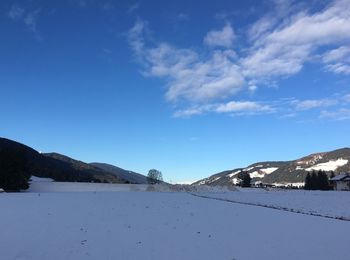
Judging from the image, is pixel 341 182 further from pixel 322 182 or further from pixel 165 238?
pixel 165 238

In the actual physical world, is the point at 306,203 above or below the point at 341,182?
below

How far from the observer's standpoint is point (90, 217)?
22797 mm

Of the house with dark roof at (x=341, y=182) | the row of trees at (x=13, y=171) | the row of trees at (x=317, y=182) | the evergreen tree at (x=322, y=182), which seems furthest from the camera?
the house with dark roof at (x=341, y=182)

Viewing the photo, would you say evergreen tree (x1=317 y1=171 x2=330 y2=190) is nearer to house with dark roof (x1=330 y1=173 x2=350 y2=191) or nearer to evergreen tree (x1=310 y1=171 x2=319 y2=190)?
evergreen tree (x1=310 y1=171 x2=319 y2=190)

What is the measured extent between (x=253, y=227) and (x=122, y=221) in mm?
6356

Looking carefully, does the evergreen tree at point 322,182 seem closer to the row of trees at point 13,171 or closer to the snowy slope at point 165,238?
the row of trees at point 13,171

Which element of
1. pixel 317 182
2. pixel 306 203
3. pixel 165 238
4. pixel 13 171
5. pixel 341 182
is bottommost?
pixel 165 238

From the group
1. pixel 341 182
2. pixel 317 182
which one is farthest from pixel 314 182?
pixel 341 182

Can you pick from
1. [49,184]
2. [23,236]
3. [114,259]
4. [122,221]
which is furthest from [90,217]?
[49,184]

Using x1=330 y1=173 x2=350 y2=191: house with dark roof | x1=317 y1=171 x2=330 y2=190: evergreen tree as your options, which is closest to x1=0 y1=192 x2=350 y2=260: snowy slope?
x1=317 y1=171 x2=330 y2=190: evergreen tree

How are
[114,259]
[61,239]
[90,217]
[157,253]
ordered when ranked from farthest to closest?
[90,217] < [61,239] < [157,253] < [114,259]

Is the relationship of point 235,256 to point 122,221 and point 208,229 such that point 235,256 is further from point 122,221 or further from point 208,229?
point 122,221

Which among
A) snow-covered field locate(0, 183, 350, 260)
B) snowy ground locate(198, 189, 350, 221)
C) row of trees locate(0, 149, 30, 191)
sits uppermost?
row of trees locate(0, 149, 30, 191)

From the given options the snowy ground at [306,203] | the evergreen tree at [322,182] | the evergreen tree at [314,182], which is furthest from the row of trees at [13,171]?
the evergreen tree at [322,182]
